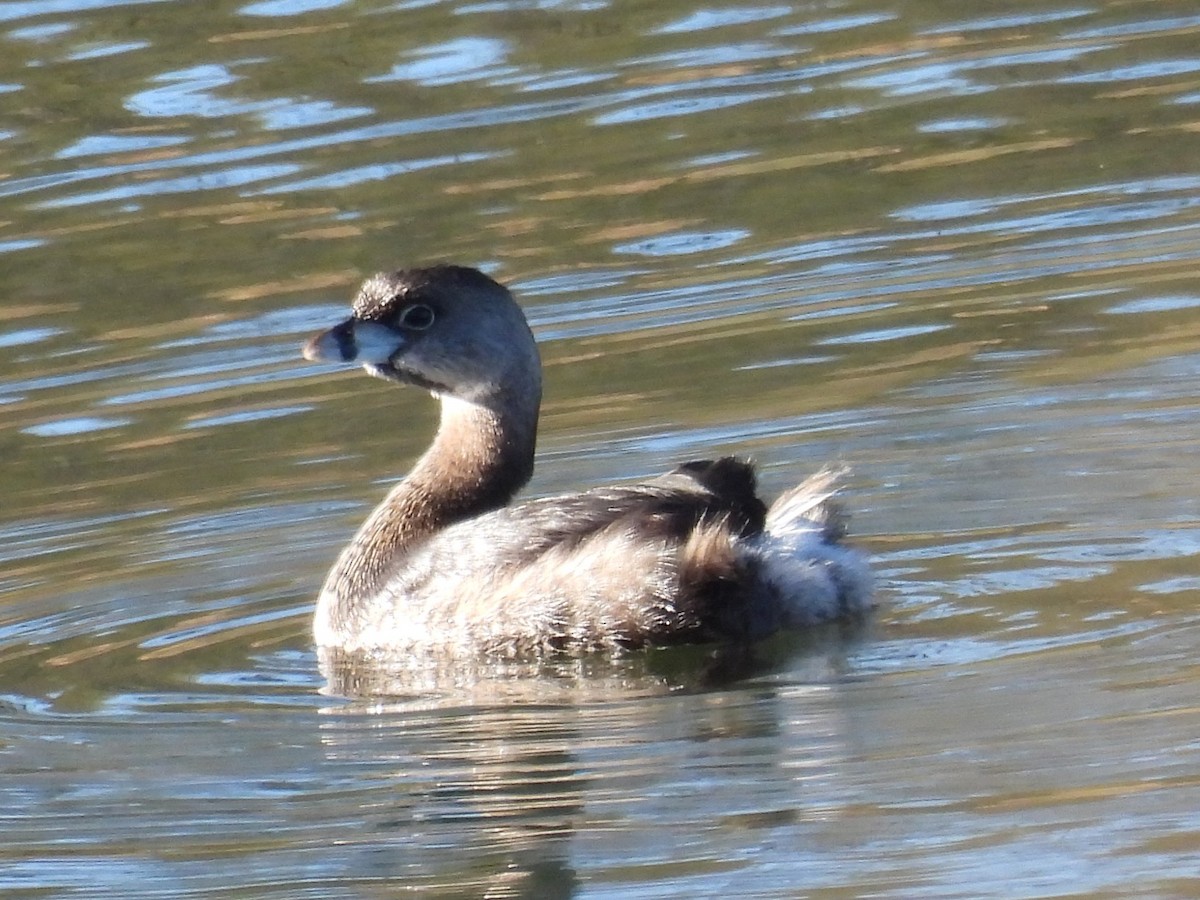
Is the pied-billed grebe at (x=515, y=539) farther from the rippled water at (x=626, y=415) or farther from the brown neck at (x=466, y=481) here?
the rippled water at (x=626, y=415)

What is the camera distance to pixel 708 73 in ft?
49.4

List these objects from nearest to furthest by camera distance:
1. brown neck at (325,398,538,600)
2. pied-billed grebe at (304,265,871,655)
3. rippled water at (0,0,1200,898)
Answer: rippled water at (0,0,1200,898) → pied-billed grebe at (304,265,871,655) → brown neck at (325,398,538,600)

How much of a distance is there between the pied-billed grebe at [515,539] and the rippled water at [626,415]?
0.13 m

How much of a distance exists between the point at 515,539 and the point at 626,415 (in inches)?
89.2

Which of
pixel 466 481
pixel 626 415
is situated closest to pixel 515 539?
pixel 466 481

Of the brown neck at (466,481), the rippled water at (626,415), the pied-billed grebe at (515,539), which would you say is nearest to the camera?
the rippled water at (626,415)

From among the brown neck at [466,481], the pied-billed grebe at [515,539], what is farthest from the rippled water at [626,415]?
the brown neck at [466,481]

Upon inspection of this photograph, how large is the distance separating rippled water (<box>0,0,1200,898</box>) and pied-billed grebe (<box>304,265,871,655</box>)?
13cm

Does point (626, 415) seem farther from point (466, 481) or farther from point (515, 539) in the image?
point (515, 539)

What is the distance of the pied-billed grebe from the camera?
772cm

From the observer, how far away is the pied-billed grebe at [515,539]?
7.72 m

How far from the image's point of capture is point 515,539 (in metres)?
8.01

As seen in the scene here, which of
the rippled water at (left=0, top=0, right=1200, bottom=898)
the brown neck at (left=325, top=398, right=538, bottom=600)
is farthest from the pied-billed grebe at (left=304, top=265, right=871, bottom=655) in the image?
the rippled water at (left=0, top=0, right=1200, bottom=898)

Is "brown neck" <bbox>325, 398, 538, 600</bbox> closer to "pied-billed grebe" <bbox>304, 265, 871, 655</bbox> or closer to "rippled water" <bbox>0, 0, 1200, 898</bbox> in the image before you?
"pied-billed grebe" <bbox>304, 265, 871, 655</bbox>
